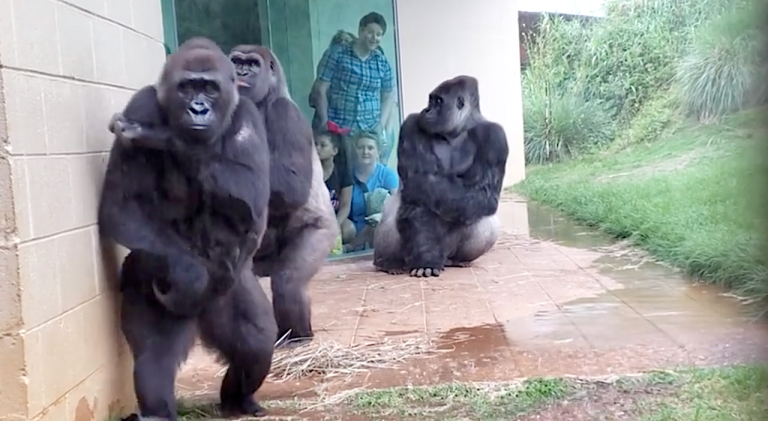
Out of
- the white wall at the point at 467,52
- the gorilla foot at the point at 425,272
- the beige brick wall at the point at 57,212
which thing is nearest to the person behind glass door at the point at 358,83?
the gorilla foot at the point at 425,272

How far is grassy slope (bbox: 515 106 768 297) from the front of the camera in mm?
3536

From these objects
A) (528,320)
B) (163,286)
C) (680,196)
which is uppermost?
(163,286)

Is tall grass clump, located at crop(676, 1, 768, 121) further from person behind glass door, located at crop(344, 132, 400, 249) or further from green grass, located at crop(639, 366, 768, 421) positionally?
person behind glass door, located at crop(344, 132, 400, 249)

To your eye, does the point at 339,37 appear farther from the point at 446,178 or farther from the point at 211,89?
the point at 211,89

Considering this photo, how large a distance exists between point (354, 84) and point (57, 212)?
4.21 meters

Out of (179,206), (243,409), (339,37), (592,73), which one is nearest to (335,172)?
(339,37)

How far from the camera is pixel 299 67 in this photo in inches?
248

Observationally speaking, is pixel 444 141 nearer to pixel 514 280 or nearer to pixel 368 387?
pixel 514 280

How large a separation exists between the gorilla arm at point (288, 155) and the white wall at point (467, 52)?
4318 mm

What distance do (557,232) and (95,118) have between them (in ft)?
16.9

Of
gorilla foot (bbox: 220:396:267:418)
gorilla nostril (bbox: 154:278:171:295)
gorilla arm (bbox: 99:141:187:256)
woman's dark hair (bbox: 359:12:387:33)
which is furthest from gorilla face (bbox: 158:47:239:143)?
woman's dark hair (bbox: 359:12:387:33)

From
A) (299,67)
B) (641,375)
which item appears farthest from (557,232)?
(641,375)

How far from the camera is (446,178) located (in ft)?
18.5

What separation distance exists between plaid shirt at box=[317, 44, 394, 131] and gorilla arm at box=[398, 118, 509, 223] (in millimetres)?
824
